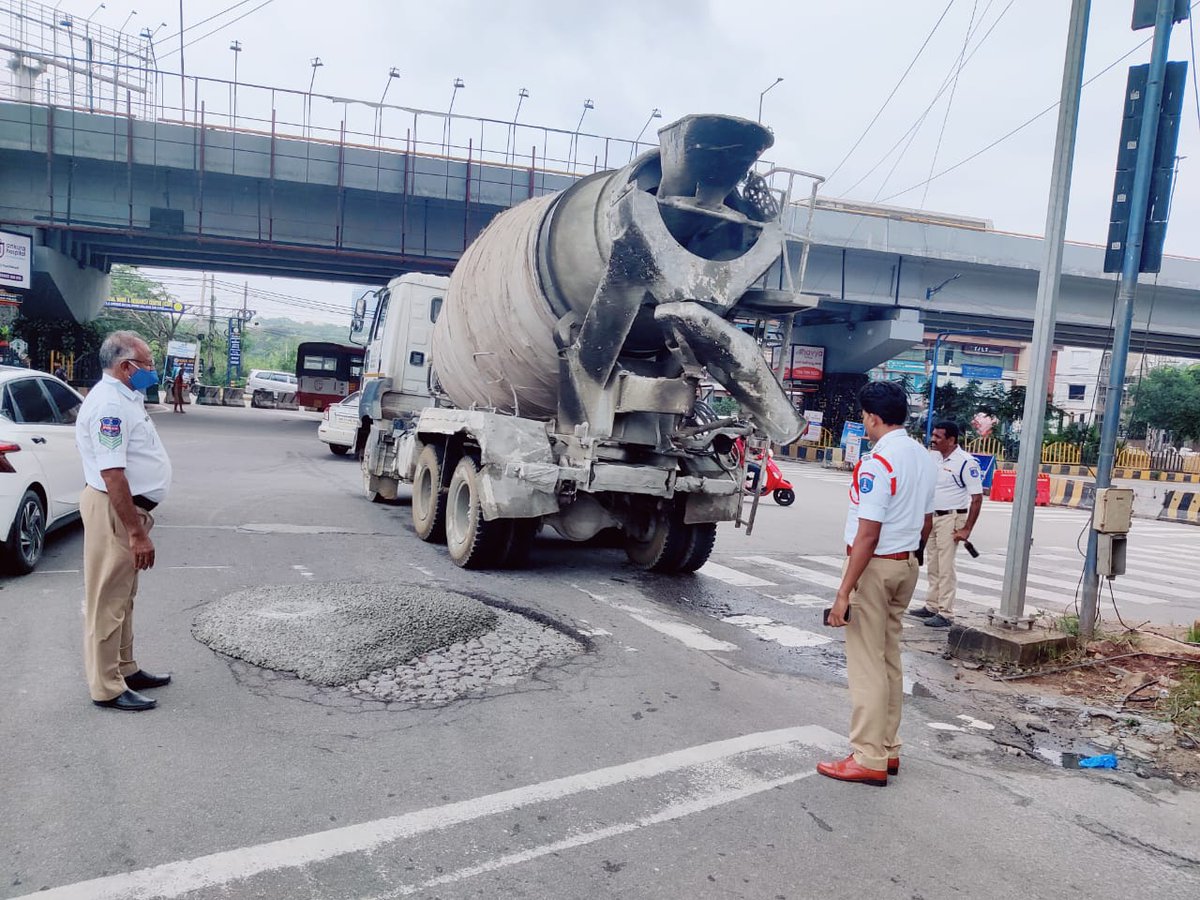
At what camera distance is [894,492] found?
402 cm

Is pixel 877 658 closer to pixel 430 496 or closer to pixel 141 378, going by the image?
pixel 141 378

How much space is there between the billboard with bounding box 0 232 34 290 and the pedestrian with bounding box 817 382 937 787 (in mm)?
28221

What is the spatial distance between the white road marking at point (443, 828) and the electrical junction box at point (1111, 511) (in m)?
3.06

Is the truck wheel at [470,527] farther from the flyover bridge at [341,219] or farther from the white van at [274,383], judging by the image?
the white van at [274,383]

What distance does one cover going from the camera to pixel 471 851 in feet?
10.3

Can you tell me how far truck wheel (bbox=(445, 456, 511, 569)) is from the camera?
25.5ft

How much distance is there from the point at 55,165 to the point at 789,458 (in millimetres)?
26583

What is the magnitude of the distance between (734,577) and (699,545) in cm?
89

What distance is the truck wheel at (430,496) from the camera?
8992 millimetres

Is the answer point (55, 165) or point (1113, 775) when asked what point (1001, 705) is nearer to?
point (1113, 775)

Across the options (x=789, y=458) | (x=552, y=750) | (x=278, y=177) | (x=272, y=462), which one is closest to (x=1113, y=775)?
(x=552, y=750)

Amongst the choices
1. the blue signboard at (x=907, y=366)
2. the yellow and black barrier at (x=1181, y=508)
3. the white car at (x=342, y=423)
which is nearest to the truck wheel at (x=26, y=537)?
the white car at (x=342, y=423)

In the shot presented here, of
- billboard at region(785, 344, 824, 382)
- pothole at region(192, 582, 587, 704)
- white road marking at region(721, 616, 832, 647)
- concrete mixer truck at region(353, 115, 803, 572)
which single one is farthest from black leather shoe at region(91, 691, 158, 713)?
billboard at region(785, 344, 824, 382)

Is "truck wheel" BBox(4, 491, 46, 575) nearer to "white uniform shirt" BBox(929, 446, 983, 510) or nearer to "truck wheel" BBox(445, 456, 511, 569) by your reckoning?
"truck wheel" BBox(445, 456, 511, 569)
